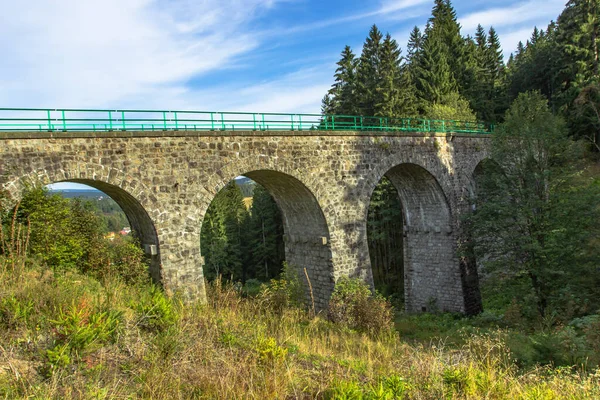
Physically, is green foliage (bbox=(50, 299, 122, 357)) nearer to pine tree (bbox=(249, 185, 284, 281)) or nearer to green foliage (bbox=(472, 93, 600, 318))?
green foliage (bbox=(472, 93, 600, 318))

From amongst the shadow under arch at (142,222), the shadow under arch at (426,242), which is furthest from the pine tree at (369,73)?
the shadow under arch at (142,222)

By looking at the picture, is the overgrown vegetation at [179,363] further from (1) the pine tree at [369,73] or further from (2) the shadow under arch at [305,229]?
(1) the pine tree at [369,73]

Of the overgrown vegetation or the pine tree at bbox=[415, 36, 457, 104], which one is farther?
the pine tree at bbox=[415, 36, 457, 104]

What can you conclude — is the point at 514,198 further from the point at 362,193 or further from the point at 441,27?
the point at 441,27

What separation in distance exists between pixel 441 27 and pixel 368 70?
1316 centimetres

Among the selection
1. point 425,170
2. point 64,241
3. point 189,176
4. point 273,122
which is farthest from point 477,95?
point 64,241

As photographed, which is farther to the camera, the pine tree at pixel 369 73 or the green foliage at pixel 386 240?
the pine tree at pixel 369 73

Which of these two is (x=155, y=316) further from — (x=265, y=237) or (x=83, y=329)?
(x=265, y=237)

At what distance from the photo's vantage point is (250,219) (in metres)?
45.6

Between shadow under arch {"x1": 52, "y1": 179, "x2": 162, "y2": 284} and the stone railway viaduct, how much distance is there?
0.05m

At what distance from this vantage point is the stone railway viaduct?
11086mm

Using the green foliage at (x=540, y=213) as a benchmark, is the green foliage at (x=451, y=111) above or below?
above

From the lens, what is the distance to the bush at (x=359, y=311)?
1195 centimetres

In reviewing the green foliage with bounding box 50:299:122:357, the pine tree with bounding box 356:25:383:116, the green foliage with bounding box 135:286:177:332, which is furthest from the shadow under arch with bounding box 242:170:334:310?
the pine tree with bounding box 356:25:383:116
